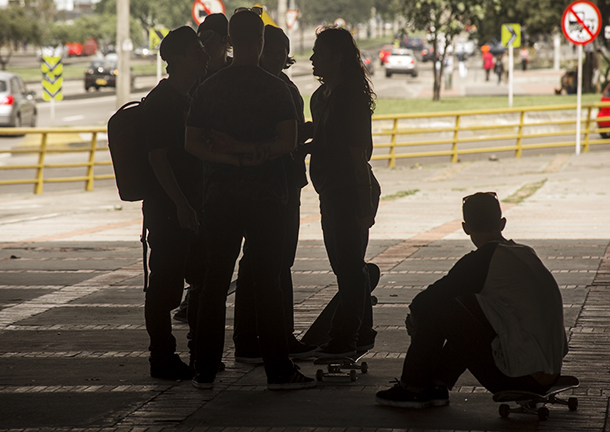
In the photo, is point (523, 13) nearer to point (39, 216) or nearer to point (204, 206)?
point (39, 216)

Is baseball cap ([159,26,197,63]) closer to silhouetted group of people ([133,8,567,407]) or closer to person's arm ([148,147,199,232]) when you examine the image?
silhouetted group of people ([133,8,567,407])

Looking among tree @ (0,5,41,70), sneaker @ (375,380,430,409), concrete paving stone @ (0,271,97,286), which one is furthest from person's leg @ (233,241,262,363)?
tree @ (0,5,41,70)

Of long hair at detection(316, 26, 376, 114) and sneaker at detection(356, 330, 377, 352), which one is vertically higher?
long hair at detection(316, 26, 376, 114)

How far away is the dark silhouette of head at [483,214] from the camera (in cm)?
456

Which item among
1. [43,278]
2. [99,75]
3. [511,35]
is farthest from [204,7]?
[99,75]

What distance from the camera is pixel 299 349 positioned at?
19.0 feet

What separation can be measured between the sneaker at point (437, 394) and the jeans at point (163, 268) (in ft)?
4.77

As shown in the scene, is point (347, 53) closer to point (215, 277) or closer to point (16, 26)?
point (215, 277)

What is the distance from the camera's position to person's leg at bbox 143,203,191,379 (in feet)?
17.1

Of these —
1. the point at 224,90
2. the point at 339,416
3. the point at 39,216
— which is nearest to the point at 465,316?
A: the point at 339,416

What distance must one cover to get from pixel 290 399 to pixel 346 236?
1.02 meters

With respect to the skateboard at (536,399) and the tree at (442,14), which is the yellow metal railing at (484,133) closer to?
the tree at (442,14)

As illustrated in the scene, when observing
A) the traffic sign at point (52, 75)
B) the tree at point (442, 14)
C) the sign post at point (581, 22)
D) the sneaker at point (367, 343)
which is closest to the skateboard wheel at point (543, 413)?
the sneaker at point (367, 343)

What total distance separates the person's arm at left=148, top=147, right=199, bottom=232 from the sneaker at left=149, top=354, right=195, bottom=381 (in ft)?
2.45
